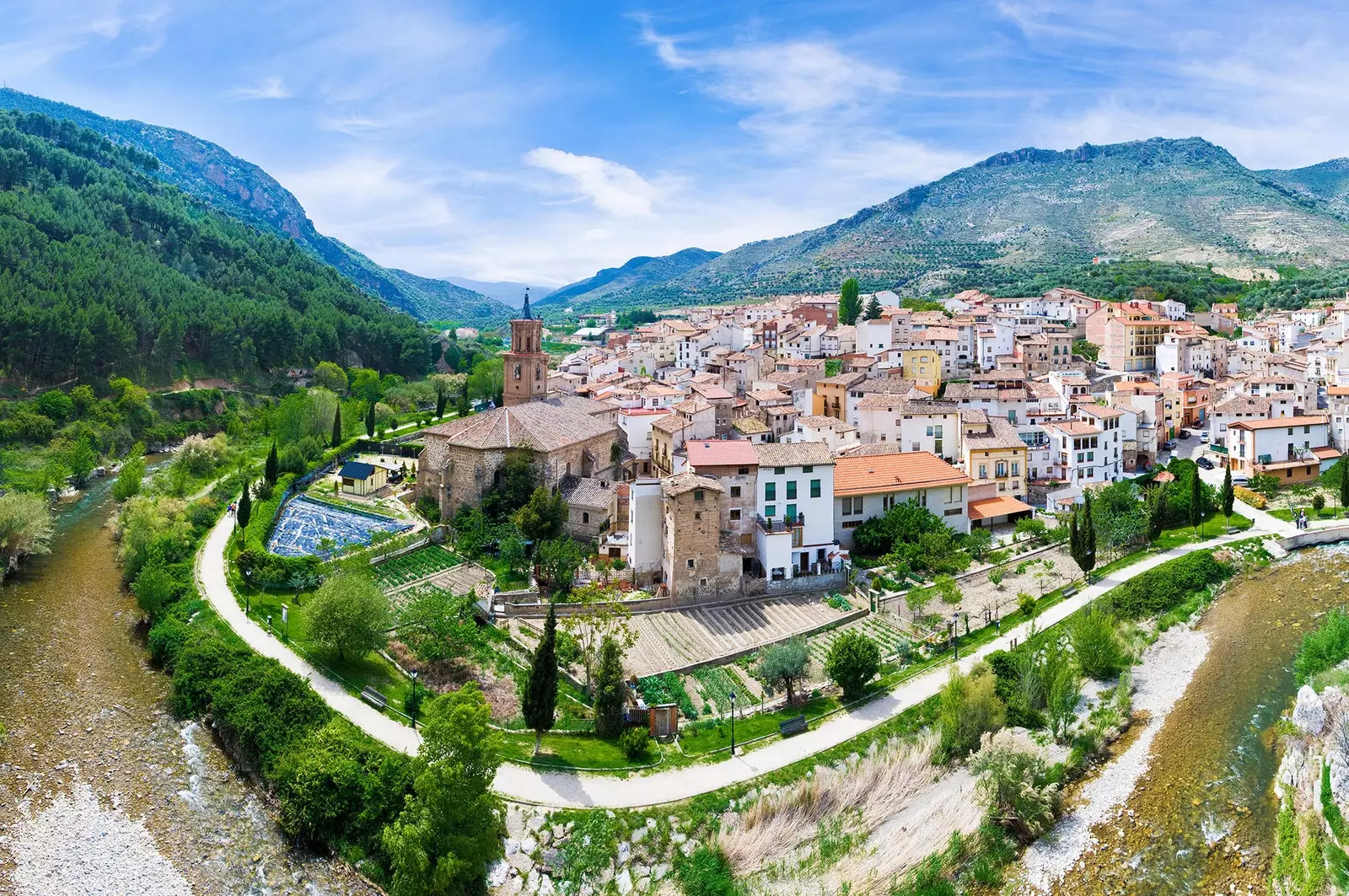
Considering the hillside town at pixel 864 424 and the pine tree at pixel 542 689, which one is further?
the hillside town at pixel 864 424

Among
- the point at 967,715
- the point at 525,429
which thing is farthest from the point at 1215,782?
the point at 525,429

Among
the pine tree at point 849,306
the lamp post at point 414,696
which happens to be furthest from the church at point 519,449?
the pine tree at point 849,306

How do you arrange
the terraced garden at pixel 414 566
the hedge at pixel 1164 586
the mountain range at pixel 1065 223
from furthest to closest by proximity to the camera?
the mountain range at pixel 1065 223
the terraced garden at pixel 414 566
the hedge at pixel 1164 586

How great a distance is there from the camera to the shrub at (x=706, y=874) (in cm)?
1711

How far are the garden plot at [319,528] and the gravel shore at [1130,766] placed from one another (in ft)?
89.7

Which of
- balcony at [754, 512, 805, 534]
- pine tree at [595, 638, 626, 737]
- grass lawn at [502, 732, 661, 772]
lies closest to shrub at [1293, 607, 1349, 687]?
balcony at [754, 512, 805, 534]

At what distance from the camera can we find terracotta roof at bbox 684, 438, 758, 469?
32.2m

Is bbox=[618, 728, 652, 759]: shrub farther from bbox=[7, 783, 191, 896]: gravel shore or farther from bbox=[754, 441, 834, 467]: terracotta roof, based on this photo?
bbox=[754, 441, 834, 467]: terracotta roof

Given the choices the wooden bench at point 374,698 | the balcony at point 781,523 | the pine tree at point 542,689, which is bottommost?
the wooden bench at point 374,698

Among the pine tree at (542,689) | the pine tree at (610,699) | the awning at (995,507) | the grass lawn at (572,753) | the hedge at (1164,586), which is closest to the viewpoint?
the grass lawn at (572,753)

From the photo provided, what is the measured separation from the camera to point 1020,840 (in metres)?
19.1

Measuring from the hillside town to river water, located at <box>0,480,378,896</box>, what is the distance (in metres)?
14.4

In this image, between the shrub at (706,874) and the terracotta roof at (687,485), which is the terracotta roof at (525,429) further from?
the shrub at (706,874)

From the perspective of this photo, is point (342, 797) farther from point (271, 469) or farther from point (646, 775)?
point (271, 469)
